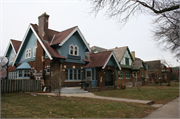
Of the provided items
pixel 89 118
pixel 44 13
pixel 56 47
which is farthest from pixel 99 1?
pixel 44 13

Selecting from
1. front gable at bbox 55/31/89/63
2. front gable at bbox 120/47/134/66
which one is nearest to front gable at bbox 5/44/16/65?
front gable at bbox 55/31/89/63

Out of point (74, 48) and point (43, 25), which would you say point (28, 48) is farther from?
point (74, 48)

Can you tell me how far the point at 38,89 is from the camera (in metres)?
17.8

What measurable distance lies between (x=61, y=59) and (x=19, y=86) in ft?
18.3

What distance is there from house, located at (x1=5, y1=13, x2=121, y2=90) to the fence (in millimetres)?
1311

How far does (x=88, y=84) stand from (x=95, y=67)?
2.45 meters

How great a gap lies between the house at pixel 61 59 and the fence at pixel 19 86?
4.30ft

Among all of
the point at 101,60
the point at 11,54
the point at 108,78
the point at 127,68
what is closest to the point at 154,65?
the point at 127,68

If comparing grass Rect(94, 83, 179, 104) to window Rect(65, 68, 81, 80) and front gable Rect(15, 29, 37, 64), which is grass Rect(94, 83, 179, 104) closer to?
window Rect(65, 68, 81, 80)

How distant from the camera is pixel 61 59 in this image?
60.8 feet

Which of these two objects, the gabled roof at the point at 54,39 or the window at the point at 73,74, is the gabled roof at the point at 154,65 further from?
the window at the point at 73,74

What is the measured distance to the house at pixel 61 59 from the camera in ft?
61.4

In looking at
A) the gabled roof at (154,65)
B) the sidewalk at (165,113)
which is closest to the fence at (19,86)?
the sidewalk at (165,113)

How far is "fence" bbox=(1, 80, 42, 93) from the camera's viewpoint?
46.9 feet
